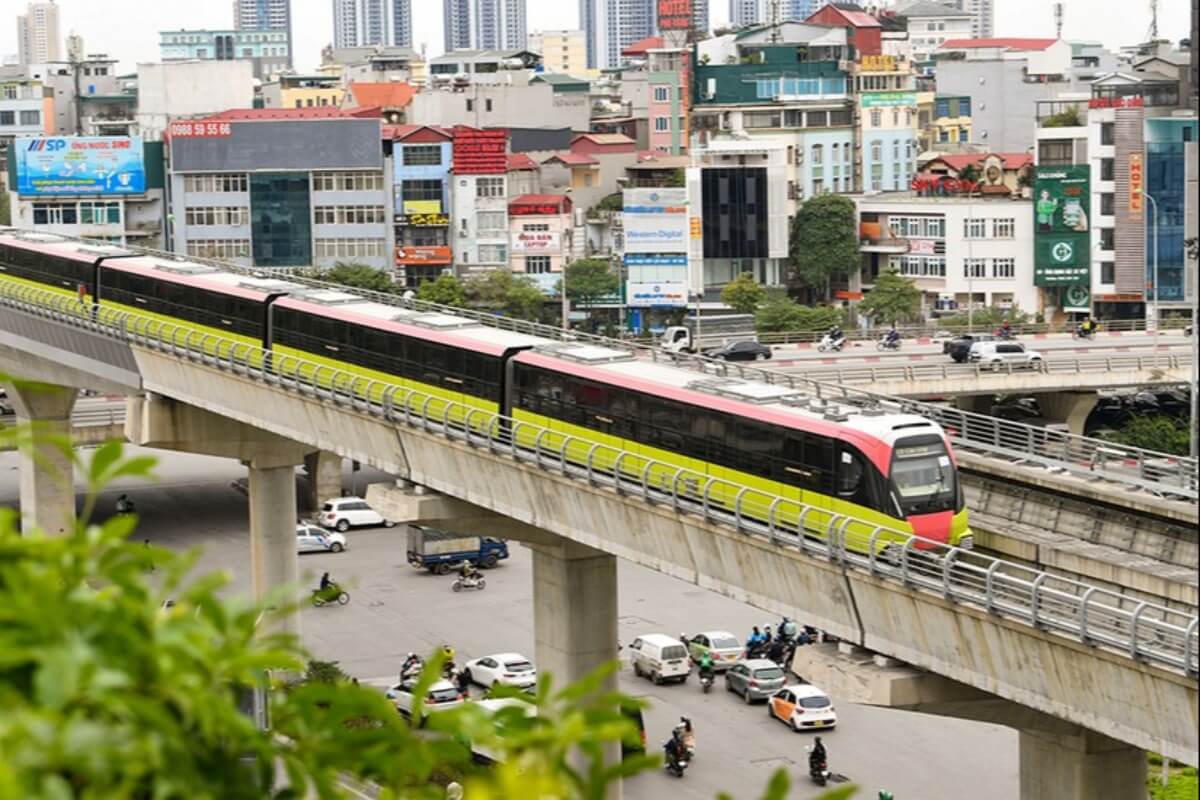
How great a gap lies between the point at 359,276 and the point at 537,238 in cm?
958

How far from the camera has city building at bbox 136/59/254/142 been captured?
11981cm

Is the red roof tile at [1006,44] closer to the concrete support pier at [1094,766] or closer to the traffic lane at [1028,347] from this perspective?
the traffic lane at [1028,347]

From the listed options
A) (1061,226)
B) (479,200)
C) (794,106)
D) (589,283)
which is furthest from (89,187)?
(1061,226)

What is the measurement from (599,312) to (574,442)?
62.7 meters

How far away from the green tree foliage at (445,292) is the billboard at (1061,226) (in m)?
22.6

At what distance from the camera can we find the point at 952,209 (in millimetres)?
95500

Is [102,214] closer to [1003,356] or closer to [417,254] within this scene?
[417,254]

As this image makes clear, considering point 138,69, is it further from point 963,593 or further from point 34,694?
point 34,694

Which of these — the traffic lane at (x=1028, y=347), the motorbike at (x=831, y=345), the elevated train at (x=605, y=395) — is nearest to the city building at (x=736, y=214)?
the traffic lane at (x=1028, y=347)

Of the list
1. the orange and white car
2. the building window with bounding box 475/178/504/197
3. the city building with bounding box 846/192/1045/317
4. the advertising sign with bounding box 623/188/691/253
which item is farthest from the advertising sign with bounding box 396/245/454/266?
the orange and white car

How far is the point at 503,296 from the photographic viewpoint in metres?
91.6

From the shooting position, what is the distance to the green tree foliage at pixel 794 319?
85.5 metres

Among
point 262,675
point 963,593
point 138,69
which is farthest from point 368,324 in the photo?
point 138,69

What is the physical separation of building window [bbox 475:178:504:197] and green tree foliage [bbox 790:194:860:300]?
496 inches
